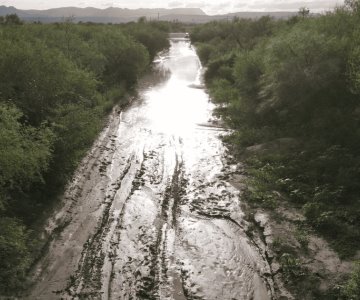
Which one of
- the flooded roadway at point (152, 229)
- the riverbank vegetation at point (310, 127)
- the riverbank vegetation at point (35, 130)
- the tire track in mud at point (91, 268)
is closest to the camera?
the tire track in mud at point (91, 268)

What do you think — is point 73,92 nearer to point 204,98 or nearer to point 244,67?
point 244,67

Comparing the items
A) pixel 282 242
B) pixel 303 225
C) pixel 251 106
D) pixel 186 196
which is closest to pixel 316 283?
pixel 282 242

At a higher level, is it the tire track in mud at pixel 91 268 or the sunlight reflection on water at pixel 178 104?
the sunlight reflection on water at pixel 178 104

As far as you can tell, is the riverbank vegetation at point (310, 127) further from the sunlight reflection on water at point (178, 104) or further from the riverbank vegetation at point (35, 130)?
the riverbank vegetation at point (35, 130)

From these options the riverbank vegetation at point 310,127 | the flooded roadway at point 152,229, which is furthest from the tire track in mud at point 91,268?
the riverbank vegetation at point 310,127

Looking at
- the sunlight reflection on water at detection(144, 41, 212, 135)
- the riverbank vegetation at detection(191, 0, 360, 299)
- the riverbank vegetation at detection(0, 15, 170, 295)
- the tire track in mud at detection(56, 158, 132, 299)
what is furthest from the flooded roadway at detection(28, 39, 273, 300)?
the sunlight reflection on water at detection(144, 41, 212, 135)

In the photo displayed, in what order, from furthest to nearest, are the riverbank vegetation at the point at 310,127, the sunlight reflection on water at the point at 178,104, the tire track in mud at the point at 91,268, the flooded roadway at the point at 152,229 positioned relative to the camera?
the sunlight reflection on water at the point at 178,104 → the riverbank vegetation at the point at 310,127 → the flooded roadway at the point at 152,229 → the tire track in mud at the point at 91,268

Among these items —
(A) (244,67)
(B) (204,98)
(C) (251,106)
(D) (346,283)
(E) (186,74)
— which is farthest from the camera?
(E) (186,74)

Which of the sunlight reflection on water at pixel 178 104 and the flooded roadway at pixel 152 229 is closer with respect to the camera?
the flooded roadway at pixel 152 229
